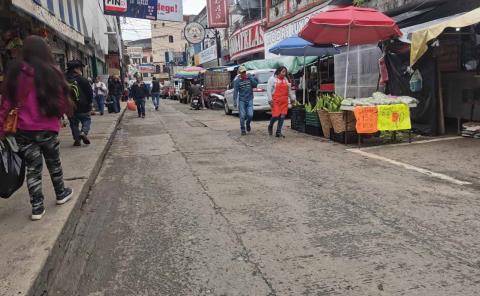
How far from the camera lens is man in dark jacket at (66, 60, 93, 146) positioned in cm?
902

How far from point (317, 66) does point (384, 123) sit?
22.9ft

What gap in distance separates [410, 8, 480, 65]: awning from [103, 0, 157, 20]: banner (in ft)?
55.7

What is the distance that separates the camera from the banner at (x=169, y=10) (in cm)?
2573

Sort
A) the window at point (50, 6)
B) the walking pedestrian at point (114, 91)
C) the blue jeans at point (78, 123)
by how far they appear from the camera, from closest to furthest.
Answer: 1. the window at point (50, 6)
2. the blue jeans at point (78, 123)
3. the walking pedestrian at point (114, 91)

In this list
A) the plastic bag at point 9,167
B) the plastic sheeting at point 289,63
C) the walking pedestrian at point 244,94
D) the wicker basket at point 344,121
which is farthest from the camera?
the plastic sheeting at point 289,63

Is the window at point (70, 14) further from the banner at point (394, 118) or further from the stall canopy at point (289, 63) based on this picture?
the stall canopy at point (289, 63)

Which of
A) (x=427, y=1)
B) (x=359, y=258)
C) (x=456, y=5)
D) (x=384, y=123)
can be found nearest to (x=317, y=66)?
(x=427, y=1)

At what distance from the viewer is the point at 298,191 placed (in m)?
6.06

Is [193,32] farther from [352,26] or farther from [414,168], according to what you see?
[414,168]

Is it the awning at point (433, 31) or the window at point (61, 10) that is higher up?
the window at point (61, 10)

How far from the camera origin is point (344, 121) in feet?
32.6

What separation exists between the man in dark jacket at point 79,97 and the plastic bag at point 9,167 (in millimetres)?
4170

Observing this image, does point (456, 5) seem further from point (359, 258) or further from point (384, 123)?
point (359, 258)

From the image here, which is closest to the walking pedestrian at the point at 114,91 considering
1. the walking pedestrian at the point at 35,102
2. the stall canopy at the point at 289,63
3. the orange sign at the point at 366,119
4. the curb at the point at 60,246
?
the stall canopy at the point at 289,63
